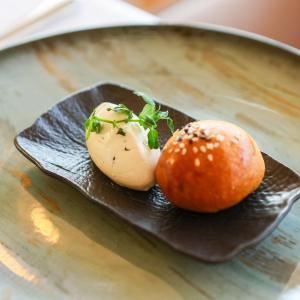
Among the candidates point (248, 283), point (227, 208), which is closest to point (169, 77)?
point (227, 208)

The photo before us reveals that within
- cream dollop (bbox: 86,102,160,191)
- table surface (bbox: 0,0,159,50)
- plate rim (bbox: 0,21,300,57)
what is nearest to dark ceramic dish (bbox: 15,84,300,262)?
cream dollop (bbox: 86,102,160,191)

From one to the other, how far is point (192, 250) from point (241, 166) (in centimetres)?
14

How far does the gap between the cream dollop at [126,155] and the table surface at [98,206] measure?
2.7 inches

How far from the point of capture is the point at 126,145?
81 cm

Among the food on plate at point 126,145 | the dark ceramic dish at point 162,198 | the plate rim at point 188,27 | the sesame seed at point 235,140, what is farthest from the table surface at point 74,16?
the sesame seed at point 235,140

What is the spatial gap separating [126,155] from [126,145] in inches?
0.6

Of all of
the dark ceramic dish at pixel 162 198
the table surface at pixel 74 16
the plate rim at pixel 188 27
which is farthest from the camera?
the table surface at pixel 74 16

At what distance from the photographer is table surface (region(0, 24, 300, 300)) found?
0.72m

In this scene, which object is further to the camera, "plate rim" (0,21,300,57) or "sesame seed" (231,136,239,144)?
"plate rim" (0,21,300,57)

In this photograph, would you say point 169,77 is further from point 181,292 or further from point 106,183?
point 181,292

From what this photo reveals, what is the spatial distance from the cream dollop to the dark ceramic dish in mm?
23

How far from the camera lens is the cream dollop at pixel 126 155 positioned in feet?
2.65

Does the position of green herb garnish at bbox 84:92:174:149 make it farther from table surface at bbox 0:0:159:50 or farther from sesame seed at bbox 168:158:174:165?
table surface at bbox 0:0:159:50

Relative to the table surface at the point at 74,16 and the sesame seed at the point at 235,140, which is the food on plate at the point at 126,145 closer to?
the sesame seed at the point at 235,140
